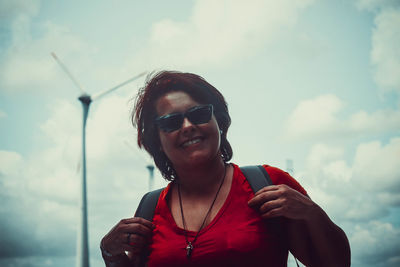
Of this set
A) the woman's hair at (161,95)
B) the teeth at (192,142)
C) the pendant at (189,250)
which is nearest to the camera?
the pendant at (189,250)

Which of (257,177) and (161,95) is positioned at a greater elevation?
(161,95)

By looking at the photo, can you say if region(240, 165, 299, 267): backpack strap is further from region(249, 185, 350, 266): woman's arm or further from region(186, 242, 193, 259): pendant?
region(186, 242, 193, 259): pendant

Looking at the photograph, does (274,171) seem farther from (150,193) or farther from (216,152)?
(150,193)

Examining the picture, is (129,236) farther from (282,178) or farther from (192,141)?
(282,178)

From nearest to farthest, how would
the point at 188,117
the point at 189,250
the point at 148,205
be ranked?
the point at 189,250
the point at 188,117
the point at 148,205

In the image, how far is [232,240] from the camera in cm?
233

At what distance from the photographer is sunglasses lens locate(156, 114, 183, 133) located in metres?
2.83

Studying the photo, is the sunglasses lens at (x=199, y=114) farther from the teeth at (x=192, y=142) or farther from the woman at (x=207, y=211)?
the teeth at (x=192, y=142)

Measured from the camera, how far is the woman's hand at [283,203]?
A: 228 cm

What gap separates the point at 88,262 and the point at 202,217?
1575 cm

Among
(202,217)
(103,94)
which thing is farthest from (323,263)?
(103,94)

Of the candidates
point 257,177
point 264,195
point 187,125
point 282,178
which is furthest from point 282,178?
point 187,125

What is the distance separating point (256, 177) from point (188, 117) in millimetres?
795

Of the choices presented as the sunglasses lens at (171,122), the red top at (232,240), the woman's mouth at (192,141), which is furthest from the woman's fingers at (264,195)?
the sunglasses lens at (171,122)
